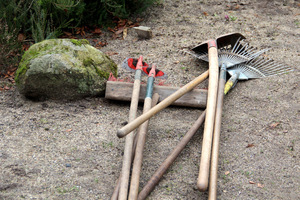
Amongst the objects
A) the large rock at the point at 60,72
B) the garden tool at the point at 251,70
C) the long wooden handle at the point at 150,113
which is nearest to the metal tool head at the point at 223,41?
the garden tool at the point at 251,70

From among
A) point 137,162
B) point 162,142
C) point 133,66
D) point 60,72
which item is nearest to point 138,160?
point 137,162

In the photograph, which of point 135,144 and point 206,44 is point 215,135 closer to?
point 135,144

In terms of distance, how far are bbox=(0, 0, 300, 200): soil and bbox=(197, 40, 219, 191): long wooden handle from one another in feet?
0.83

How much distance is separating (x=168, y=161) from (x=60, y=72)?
1428 mm

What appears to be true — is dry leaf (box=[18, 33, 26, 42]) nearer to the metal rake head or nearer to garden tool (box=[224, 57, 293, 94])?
the metal rake head

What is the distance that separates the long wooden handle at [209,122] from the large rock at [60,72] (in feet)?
3.63

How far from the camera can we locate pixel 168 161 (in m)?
2.60

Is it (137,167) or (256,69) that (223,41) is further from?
(137,167)

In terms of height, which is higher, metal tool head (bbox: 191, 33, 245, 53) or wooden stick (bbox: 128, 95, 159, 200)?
metal tool head (bbox: 191, 33, 245, 53)

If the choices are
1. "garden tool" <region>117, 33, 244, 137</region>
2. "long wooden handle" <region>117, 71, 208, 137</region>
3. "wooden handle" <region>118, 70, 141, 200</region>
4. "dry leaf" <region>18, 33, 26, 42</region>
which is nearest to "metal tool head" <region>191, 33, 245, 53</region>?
"garden tool" <region>117, 33, 244, 137</region>

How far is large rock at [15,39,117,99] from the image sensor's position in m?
3.30

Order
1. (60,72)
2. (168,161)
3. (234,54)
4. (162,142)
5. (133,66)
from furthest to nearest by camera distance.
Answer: (234,54), (133,66), (60,72), (162,142), (168,161)

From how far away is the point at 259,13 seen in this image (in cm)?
528

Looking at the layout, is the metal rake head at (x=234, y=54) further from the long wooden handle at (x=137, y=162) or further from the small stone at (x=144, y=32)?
the long wooden handle at (x=137, y=162)
